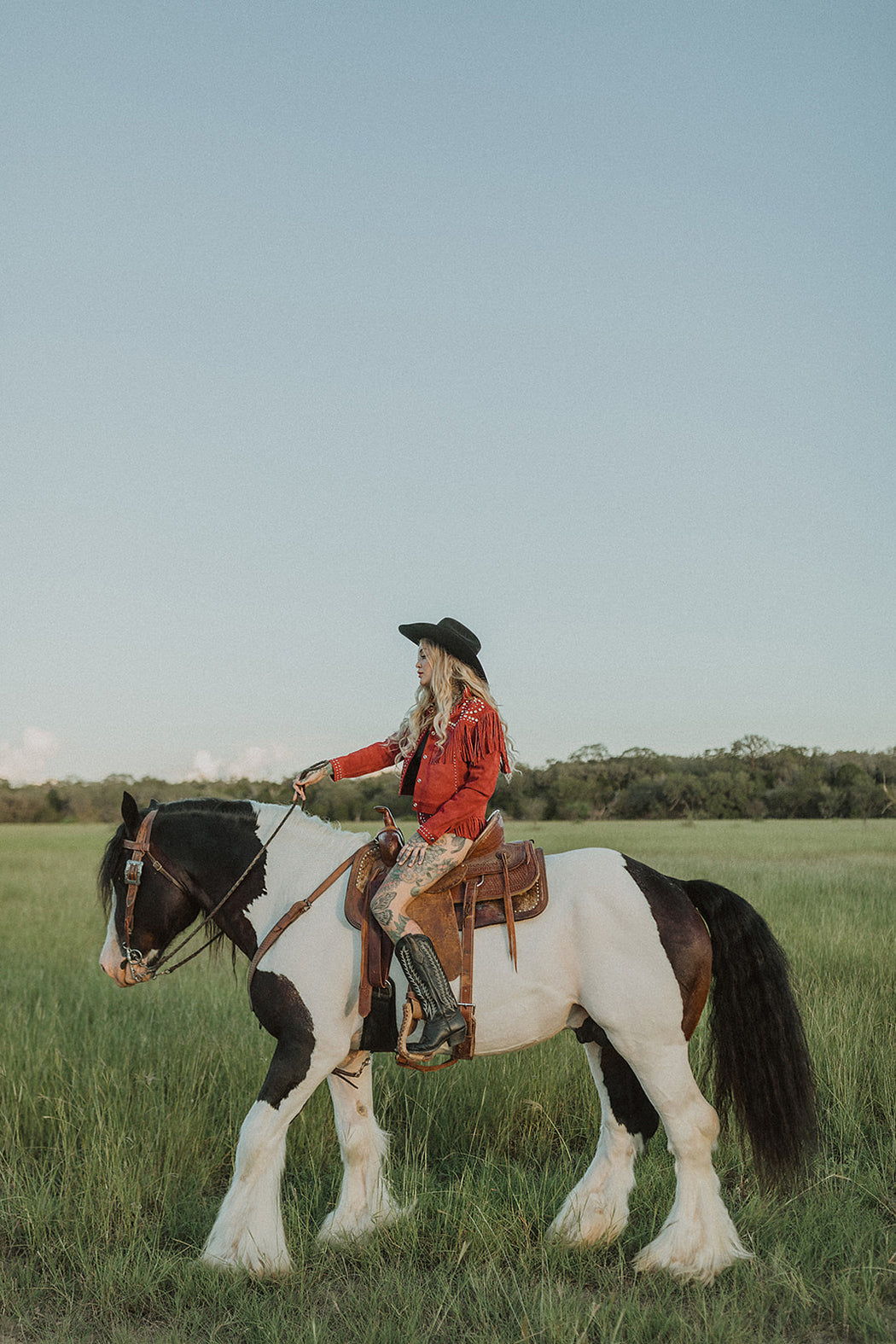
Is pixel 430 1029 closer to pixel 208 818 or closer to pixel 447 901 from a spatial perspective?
pixel 447 901

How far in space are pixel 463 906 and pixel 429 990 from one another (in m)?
0.41

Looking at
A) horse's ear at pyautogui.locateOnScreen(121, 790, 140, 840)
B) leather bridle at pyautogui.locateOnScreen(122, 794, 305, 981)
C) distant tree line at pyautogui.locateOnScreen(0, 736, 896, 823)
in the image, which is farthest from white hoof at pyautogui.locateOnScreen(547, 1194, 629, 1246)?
distant tree line at pyautogui.locateOnScreen(0, 736, 896, 823)

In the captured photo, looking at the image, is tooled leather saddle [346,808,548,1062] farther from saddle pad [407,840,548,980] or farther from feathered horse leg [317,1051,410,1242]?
feathered horse leg [317,1051,410,1242]

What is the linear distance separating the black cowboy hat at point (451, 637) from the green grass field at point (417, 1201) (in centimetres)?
256

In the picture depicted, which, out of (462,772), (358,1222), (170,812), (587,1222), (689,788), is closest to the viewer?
(587,1222)

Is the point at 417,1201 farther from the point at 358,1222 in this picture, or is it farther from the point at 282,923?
the point at 282,923

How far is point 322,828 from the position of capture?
14.9 feet

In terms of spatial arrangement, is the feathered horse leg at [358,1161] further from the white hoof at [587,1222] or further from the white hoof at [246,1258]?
the white hoof at [587,1222]

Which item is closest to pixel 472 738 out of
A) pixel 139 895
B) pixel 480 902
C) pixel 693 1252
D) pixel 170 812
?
pixel 480 902

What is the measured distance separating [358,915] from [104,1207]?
76.5 inches

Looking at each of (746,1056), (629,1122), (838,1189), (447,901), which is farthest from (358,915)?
(838,1189)

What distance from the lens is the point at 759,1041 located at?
420cm

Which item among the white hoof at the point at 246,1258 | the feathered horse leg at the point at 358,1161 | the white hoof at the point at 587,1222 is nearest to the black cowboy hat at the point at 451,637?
the feathered horse leg at the point at 358,1161

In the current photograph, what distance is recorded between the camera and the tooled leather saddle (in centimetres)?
402
